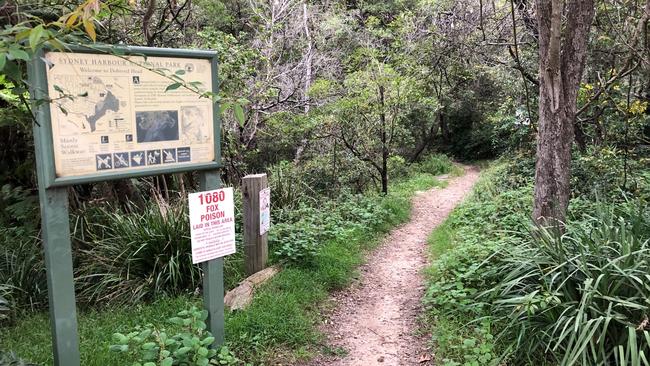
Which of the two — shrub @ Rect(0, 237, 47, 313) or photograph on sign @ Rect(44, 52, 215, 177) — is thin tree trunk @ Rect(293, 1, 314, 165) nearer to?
shrub @ Rect(0, 237, 47, 313)

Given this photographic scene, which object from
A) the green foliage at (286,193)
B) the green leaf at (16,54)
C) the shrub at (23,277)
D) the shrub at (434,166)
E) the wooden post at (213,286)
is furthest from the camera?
the shrub at (434,166)

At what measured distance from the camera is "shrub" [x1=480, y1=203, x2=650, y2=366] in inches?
125

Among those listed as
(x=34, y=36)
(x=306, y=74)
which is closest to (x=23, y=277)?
(x=34, y=36)

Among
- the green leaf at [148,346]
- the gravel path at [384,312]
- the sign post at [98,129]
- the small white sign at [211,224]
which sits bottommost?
the gravel path at [384,312]

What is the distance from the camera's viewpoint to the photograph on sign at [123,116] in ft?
8.72

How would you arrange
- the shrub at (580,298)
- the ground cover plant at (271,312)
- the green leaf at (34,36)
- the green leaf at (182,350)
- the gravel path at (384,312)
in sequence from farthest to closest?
the gravel path at (384,312) → the ground cover plant at (271,312) → the shrub at (580,298) → the green leaf at (182,350) → the green leaf at (34,36)

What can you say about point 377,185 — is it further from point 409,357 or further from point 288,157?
point 409,357

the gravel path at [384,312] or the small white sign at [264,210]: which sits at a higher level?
the small white sign at [264,210]

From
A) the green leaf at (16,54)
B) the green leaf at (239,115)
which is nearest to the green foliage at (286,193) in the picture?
the green leaf at (239,115)

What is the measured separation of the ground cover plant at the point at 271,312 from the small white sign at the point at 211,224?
1.97ft

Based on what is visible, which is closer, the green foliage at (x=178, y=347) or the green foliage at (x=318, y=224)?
the green foliage at (x=178, y=347)

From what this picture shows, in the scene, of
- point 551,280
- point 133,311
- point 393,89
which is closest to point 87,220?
point 133,311

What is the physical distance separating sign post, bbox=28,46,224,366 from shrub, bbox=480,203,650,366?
2.66 meters

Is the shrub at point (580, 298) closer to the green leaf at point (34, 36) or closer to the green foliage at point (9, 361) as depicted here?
the green foliage at point (9, 361)
